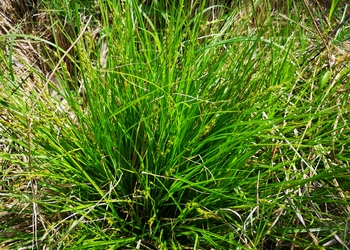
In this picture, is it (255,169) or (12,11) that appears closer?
(255,169)

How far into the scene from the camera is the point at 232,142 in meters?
1.18

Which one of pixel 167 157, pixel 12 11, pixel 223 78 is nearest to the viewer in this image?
pixel 167 157

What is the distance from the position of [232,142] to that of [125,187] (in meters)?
0.33

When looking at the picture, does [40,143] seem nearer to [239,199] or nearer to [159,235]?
[159,235]

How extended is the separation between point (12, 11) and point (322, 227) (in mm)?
1775

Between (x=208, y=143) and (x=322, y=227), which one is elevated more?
(x=208, y=143)

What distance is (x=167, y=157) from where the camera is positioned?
1.21m

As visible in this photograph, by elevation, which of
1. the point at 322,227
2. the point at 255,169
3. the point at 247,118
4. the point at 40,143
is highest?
the point at 40,143

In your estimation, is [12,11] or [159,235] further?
[12,11]

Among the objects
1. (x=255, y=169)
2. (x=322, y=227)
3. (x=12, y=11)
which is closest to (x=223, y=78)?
(x=255, y=169)

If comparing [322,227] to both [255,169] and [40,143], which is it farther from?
[40,143]

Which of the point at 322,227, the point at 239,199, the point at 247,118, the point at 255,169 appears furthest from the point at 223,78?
the point at 322,227

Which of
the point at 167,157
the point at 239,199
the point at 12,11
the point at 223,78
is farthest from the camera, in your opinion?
→ the point at 12,11

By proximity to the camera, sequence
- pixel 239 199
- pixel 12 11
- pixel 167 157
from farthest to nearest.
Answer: pixel 12 11 < pixel 167 157 < pixel 239 199
